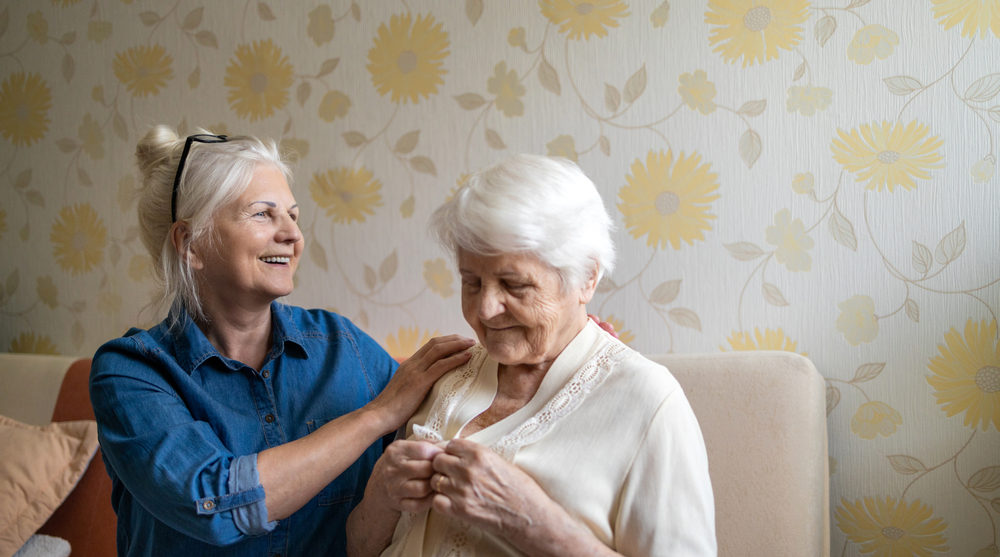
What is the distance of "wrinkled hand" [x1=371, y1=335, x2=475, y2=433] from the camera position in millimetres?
1432

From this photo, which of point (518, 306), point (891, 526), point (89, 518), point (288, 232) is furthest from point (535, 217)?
point (89, 518)

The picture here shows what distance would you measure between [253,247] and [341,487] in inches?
21.1

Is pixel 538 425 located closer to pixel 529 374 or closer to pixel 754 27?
pixel 529 374

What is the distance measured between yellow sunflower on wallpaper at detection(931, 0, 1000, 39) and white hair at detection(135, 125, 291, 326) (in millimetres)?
1458

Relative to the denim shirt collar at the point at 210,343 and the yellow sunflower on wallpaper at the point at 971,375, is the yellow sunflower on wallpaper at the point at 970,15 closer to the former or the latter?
the yellow sunflower on wallpaper at the point at 971,375

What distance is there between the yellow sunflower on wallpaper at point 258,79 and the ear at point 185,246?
790 mm

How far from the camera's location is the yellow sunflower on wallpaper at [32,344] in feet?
8.58

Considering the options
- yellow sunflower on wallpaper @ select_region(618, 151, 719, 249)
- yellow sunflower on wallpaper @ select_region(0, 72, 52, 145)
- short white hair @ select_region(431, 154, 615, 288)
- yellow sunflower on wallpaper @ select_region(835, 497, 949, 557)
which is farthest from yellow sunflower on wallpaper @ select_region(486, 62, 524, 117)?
yellow sunflower on wallpaper @ select_region(0, 72, 52, 145)

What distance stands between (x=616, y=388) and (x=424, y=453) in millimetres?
330

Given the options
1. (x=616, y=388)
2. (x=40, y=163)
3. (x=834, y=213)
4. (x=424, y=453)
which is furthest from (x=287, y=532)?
(x=40, y=163)

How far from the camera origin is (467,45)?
202cm

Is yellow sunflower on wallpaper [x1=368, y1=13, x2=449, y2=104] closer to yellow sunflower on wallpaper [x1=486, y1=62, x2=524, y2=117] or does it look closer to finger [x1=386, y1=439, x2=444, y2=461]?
yellow sunflower on wallpaper [x1=486, y1=62, x2=524, y2=117]

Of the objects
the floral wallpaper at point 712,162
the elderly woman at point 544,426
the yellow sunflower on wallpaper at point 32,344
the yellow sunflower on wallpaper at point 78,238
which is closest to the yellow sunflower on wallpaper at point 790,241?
the floral wallpaper at point 712,162

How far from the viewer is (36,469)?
1.99 metres
